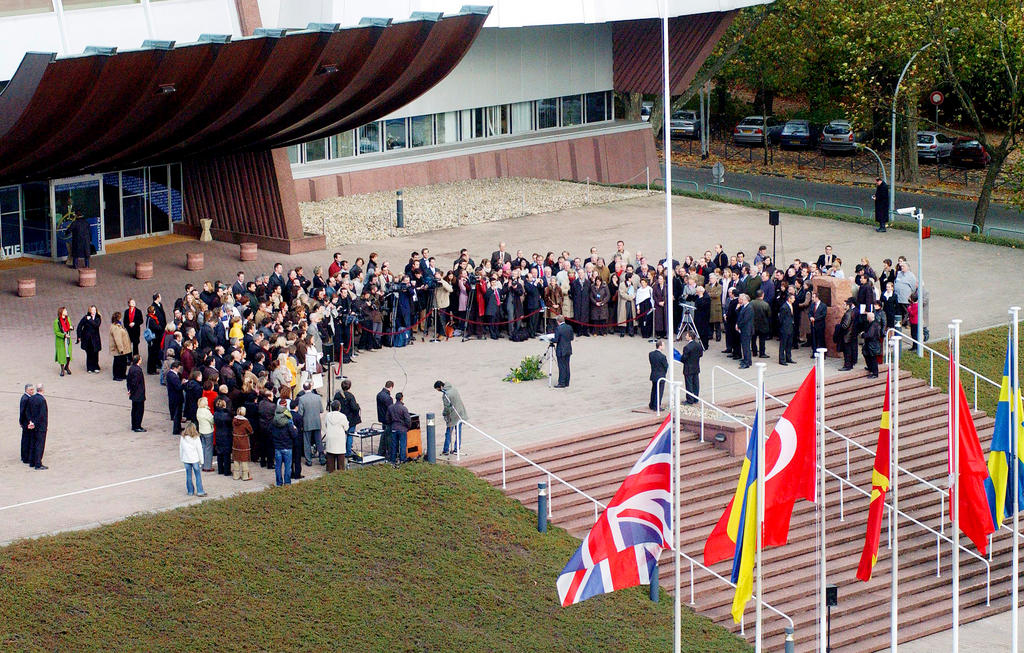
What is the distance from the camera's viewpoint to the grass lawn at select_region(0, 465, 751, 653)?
20.9 m

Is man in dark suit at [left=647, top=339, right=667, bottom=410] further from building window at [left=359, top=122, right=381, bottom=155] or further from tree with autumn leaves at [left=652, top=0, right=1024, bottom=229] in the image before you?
building window at [left=359, top=122, right=381, bottom=155]

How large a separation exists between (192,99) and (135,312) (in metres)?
5.67

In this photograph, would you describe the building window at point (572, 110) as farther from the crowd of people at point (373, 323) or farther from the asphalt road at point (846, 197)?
the crowd of people at point (373, 323)

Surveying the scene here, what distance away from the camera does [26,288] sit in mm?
35656

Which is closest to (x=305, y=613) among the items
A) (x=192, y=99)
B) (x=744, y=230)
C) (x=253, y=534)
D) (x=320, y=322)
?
(x=253, y=534)

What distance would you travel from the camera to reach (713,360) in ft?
103

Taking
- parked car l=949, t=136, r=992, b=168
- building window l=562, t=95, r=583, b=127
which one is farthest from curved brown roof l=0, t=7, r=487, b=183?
parked car l=949, t=136, r=992, b=168

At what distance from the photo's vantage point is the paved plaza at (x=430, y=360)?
80.9ft

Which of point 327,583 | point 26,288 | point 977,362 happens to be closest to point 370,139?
point 26,288

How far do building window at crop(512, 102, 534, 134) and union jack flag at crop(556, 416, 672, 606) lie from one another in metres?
36.3

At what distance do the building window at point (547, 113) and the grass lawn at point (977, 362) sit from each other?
76.4ft

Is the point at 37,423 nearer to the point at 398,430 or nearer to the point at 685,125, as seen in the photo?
the point at 398,430

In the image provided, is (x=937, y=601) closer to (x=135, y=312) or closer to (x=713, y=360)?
(x=713, y=360)

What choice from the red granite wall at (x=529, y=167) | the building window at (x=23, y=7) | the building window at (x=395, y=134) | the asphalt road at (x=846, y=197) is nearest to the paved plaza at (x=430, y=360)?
the asphalt road at (x=846, y=197)
